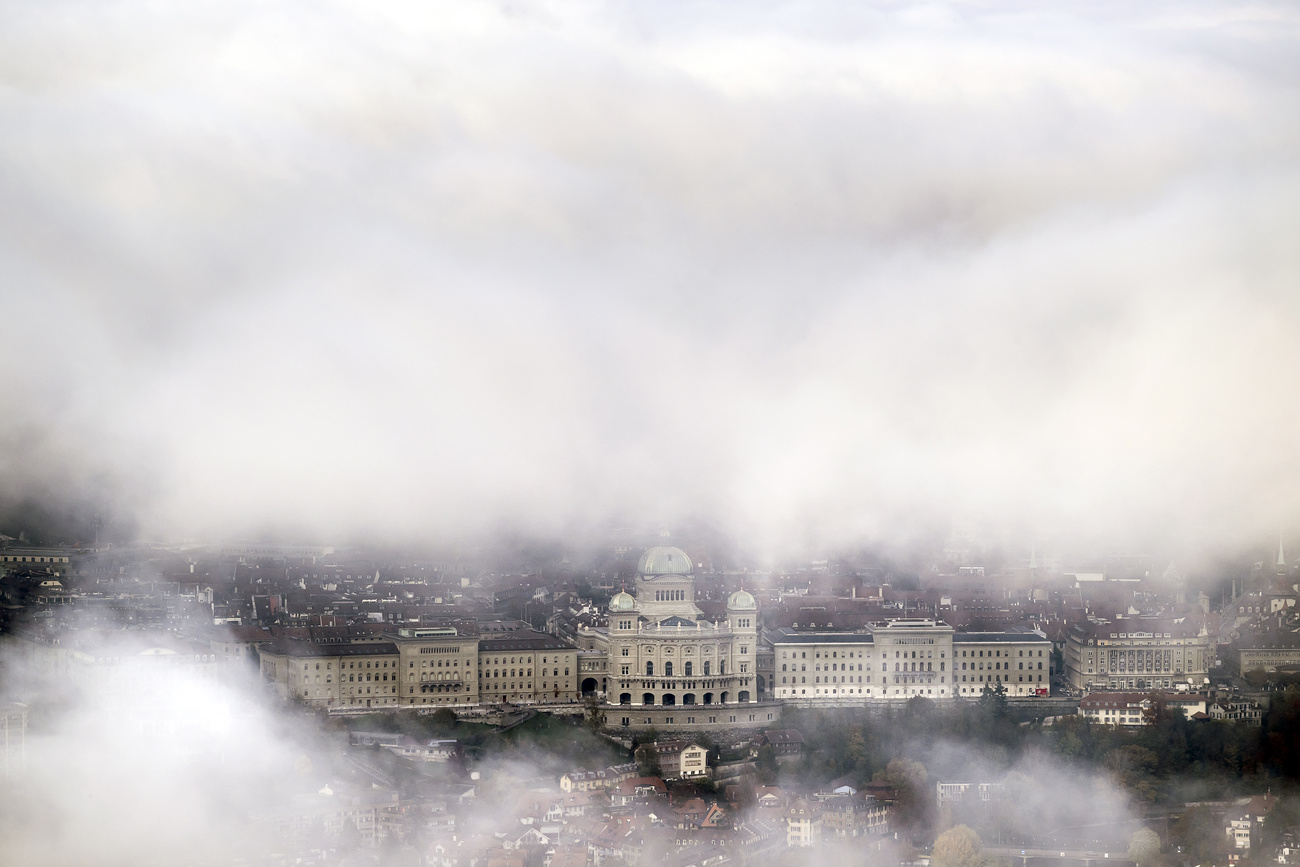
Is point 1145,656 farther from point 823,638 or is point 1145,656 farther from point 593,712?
point 593,712

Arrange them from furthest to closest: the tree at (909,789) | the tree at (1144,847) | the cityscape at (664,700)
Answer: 1. the tree at (909,789)
2. the tree at (1144,847)
3. the cityscape at (664,700)

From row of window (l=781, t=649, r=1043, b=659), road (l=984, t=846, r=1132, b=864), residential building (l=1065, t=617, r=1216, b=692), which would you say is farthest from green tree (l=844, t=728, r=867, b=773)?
residential building (l=1065, t=617, r=1216, b=692)

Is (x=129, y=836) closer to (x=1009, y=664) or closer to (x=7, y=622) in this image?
(x=7, y=622)

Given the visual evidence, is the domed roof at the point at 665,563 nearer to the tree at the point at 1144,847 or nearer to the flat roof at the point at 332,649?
the flat roof at the point at 332,649

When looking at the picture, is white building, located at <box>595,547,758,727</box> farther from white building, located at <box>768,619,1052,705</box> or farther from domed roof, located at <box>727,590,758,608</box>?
white building, located at <box>768,619,1052,705</box>

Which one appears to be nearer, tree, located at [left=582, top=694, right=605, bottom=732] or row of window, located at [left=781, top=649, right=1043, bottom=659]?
tree, located at [left=582, top=694, right=605, bottom=732]

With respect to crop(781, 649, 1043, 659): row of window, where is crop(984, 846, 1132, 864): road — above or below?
below

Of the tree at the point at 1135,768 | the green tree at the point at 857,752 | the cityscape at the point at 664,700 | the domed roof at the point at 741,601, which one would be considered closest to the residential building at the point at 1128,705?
the cityscape at the point at 664,700
